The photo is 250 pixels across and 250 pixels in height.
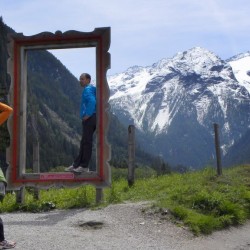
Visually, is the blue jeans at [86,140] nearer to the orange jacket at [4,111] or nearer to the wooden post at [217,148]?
the orange jacket at [4,111]

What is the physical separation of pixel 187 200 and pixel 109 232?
3.41 meters

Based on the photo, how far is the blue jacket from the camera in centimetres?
1327

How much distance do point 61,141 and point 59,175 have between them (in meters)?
152

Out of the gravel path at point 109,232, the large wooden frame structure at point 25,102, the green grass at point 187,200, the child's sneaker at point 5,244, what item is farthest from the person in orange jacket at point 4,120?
the large wooden frame structure at point 25,102

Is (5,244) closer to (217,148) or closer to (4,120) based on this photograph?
(4,120)

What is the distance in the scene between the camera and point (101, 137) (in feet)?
43.3

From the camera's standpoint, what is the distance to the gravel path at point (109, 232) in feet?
31.5

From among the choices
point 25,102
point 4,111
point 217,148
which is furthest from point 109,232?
point 217,148

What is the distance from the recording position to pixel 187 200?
13367 mm

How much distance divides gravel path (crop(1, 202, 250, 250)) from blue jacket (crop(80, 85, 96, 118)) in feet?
8.35

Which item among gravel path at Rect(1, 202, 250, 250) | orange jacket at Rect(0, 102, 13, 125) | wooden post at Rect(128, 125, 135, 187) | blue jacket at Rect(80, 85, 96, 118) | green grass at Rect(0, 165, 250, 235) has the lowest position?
gravel path at Rect(1, 202, 250, 250)

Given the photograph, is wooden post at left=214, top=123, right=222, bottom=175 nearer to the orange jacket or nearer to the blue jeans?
the blue jeans

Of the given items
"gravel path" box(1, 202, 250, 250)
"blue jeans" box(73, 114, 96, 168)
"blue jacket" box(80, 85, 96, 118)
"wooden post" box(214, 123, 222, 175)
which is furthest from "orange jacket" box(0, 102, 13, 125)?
"wooden post" box(214, 123, 222, 175)

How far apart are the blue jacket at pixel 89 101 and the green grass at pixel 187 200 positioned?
2405 millimetres
